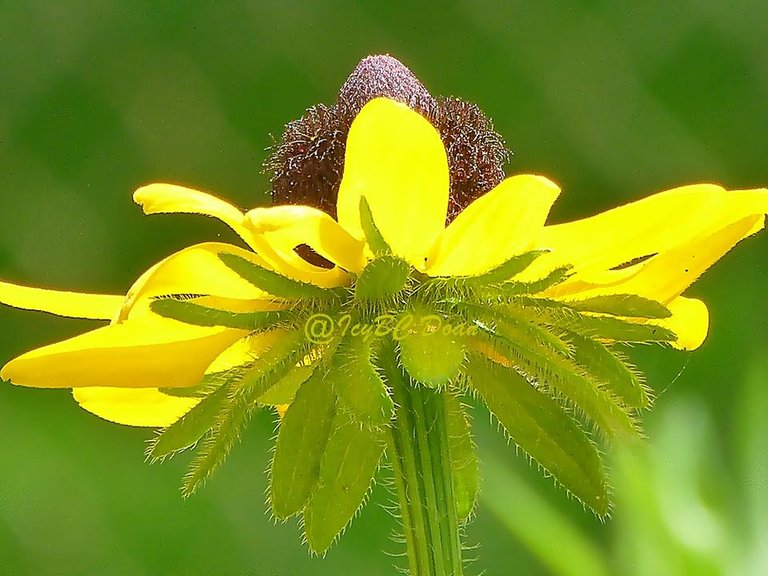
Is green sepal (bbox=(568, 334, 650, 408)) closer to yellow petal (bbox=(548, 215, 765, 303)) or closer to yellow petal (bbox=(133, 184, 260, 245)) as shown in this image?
yellow petal (bbox=(548, 215, 765, 303))

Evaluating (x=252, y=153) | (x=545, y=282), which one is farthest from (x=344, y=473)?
(x=252, y=153)

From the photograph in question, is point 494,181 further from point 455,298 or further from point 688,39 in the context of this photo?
point 688,39

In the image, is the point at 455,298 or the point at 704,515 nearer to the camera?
the point at 455,298

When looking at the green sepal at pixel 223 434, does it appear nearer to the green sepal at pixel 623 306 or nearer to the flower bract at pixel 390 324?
the flower bract at pixel 390 324

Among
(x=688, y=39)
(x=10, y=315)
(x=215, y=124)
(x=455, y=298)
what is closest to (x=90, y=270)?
(x=10, y=315)

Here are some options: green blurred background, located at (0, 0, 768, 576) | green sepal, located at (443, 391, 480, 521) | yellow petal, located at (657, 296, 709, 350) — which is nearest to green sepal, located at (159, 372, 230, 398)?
green sepal, located at (443, 391, 480, 521)

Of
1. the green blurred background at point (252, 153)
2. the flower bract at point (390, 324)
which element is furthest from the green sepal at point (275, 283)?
the green blurred background at point (252, 153)

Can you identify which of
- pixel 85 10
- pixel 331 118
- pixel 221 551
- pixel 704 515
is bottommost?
pixel 331 118

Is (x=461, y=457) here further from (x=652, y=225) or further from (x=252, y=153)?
(x=252, y=153)
